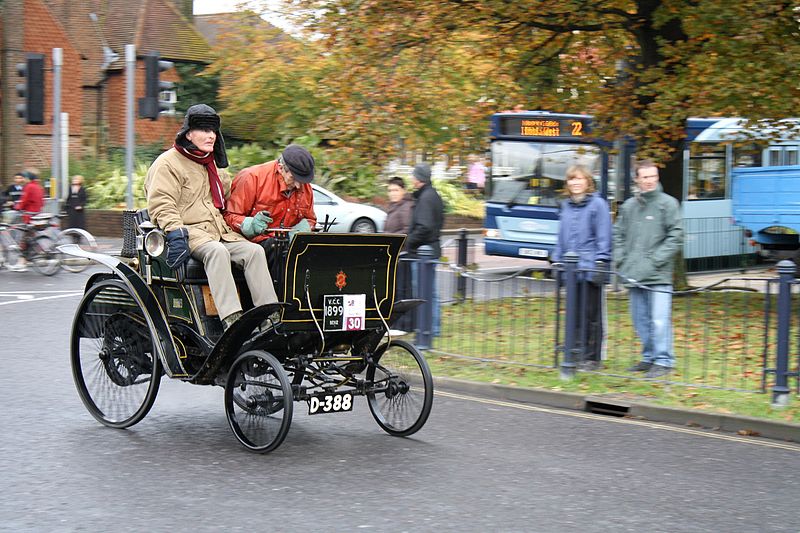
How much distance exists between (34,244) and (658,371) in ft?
46.8

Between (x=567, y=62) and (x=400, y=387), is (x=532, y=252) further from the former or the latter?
(x=400, y=387)

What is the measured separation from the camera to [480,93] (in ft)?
57.8

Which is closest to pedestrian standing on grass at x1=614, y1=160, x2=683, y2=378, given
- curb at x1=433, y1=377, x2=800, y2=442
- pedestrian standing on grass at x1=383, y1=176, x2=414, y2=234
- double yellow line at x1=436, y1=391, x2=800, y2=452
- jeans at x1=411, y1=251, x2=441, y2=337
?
curb at x1=433, y1=377, x2=800, y2=442

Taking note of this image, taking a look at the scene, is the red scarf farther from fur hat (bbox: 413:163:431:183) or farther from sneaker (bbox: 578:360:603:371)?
fur hat (bbox: 413:163:431:183)

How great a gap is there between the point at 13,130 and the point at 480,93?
87.2 ft

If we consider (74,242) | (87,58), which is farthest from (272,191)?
(87,58)

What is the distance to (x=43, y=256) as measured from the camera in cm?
2041

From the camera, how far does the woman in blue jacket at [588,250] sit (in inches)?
384

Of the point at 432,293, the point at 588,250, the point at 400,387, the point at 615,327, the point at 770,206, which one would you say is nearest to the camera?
the point at 400,387

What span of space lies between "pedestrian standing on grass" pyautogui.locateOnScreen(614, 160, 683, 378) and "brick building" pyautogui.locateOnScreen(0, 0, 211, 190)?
102ft

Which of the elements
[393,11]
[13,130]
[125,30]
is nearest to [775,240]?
[393,11]

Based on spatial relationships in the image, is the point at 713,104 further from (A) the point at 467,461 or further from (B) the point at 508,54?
(A) the point at 467,461

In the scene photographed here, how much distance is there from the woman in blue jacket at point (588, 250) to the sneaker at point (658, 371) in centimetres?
48

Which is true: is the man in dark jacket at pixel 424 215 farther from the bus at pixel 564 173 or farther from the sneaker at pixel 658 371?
the bus at pixel 564 173
